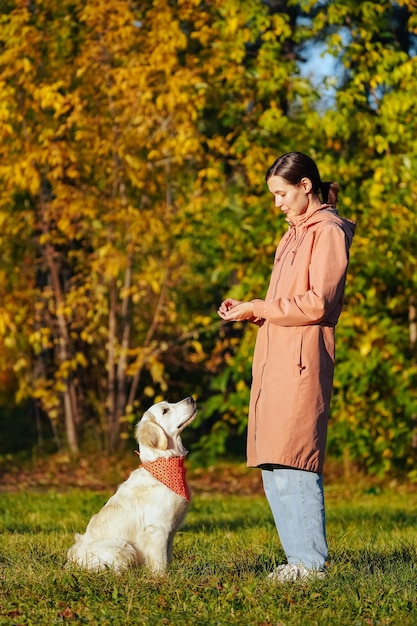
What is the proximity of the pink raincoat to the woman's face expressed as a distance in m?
0.09

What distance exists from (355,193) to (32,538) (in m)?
5.43

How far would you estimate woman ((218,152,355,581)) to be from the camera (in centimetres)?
466

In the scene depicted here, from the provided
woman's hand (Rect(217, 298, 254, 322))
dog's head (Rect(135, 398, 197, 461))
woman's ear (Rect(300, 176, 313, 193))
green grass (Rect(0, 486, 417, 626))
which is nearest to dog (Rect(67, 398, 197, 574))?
dog's head (Rect(135, 398, 197, 461))

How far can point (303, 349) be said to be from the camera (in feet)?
15.3

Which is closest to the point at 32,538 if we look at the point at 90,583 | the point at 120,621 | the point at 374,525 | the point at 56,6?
the point at 90,583

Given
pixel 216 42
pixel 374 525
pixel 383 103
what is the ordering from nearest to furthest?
pixel 374 525 < pixel 383 103 < pixel 216 42

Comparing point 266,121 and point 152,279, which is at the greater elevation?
point 266,121

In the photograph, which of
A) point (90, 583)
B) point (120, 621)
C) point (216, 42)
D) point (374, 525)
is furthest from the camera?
point (216, 42)

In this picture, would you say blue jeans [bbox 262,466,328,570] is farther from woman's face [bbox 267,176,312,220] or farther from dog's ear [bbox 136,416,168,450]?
woman's face [bbox 267,176,312,220]

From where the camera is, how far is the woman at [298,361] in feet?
15.3

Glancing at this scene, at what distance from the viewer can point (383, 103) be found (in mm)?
10023

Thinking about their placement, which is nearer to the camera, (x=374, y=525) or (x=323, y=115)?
(x=374, y=525)

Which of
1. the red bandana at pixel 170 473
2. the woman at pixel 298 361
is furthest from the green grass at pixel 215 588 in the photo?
the red bandana at pixel 170 473

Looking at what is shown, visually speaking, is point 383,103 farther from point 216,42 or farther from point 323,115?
point 216,42
